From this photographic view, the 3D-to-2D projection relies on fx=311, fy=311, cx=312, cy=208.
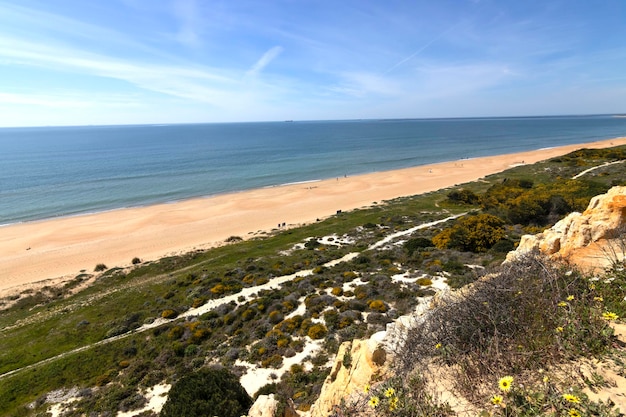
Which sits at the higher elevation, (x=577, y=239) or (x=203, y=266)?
(x=577, y=239)

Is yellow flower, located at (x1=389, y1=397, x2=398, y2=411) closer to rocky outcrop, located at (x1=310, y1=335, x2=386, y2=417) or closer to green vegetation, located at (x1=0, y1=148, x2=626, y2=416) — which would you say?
green vegetation, located at (x1=0, y1=148, x2=626, y2=416)

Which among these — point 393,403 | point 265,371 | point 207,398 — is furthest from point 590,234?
point 207,398

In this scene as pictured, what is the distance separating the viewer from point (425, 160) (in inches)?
4279

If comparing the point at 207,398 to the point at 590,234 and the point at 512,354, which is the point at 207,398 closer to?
the point at 512,354

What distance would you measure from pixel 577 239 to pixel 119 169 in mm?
113130

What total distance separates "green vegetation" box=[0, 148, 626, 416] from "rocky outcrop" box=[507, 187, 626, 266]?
125 inches

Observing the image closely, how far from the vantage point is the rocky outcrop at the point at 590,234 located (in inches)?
413

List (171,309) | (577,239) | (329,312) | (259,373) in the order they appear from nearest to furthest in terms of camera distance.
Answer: (577,239), (259,373), (329,312), (171,309)

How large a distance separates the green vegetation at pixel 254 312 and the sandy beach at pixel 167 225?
273 inches

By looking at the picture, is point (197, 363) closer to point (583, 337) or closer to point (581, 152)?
point (583, 337)

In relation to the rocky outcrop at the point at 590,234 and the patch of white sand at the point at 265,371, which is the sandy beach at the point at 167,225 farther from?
the rocky outcrop at the point at 590,234

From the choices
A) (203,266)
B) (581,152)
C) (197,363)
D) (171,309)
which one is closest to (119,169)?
(203,266)

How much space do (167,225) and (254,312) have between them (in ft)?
123

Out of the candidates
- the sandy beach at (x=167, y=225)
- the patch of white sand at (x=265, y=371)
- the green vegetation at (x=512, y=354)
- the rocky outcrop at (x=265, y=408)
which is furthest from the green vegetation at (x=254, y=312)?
the sandy beach at (x=167, y=225)
